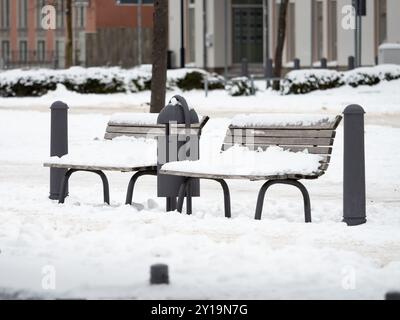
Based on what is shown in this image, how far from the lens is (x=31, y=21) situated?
8150 cm

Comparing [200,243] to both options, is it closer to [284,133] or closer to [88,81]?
[284,133]

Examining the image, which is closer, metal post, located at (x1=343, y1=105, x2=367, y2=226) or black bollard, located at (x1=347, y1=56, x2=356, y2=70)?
metal post, located at (x1=343, y1=105, x2=367, y2=226)

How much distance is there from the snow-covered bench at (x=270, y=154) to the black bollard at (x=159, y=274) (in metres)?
3.46

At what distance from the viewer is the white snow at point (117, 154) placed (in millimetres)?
13109

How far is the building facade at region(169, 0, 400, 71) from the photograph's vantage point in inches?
1784

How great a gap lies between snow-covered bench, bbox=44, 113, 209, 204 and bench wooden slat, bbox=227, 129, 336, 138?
334 mm

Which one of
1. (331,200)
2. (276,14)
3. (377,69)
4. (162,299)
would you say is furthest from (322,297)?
(276,14)

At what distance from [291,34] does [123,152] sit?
1506 inches

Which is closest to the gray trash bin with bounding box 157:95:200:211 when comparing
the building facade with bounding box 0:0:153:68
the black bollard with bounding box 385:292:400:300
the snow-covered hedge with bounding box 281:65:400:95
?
the black bollard with bounding box 385:292:400:300

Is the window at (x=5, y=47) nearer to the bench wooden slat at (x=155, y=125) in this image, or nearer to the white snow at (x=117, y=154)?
the bench wooden slat at (x=155, y=125)

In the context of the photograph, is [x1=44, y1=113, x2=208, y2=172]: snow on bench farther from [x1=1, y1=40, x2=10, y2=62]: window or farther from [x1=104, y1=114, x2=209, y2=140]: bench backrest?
[x1=1, y1=40, x2=10, y2=62]: window

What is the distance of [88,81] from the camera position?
42656 millimetres

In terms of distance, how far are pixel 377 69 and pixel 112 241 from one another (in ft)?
94.7
